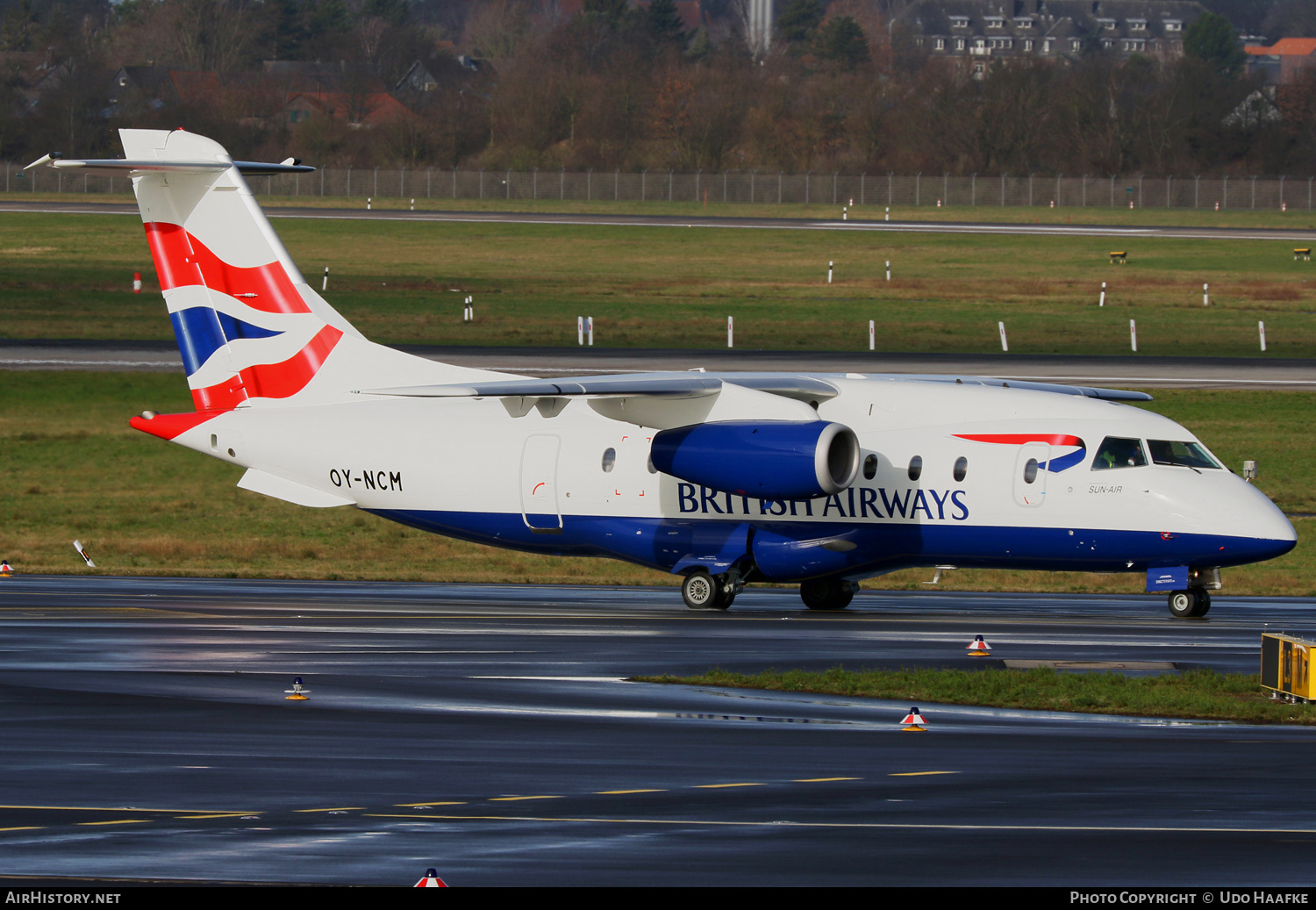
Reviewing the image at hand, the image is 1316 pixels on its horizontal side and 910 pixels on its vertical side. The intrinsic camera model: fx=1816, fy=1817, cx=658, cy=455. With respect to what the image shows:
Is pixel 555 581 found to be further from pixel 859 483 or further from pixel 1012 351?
pixel 1012 351

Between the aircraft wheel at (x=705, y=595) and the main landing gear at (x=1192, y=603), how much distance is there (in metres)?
6.68

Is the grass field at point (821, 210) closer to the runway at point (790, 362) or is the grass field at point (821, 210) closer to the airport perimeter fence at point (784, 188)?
the airport perimeter fence at point (784, 188)

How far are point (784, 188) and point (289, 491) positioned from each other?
10589 cm

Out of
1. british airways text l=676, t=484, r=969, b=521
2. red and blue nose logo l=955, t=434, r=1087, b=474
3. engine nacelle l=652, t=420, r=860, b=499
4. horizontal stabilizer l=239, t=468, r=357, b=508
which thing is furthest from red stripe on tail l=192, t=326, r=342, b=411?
red and blue nose logo l=955, t=434, r=1087, b=474

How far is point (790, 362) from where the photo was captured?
54.2 meters

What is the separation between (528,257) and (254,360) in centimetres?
6242

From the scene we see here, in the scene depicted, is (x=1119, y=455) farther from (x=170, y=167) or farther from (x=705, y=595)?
(x=170, y=167)

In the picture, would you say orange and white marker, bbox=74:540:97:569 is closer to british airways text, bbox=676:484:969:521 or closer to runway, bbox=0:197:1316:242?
british airways text, bbox=676:484:969:521

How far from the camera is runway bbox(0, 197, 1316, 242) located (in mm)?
106875

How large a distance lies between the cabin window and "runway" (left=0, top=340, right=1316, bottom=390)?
24.9 meters

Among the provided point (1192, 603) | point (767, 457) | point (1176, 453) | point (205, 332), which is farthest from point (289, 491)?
point (1192, 603)

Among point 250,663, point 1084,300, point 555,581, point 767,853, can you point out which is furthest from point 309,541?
point 1084,300

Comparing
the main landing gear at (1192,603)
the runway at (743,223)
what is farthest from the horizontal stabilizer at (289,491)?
the runway at (743,223)
